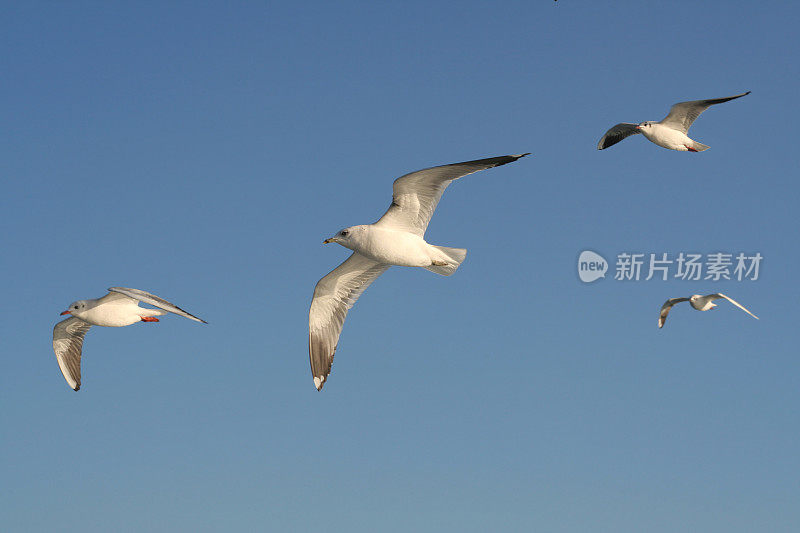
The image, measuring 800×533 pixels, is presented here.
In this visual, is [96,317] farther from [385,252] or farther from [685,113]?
[685,113]

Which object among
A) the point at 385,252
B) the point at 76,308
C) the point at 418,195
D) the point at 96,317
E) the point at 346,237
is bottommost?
the point at 96,317

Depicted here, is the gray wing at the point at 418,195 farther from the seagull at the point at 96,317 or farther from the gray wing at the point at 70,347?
the gray wing at the point at 70,347

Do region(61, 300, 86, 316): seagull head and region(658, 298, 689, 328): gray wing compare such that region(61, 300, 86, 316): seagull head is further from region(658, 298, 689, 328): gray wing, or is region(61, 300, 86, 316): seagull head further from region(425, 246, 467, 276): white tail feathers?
region(658, 298, 689, 328): gray wing

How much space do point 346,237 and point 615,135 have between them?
43.0 feet

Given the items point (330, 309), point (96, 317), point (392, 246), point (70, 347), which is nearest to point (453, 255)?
point (392, 246)

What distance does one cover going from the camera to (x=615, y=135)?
26.6 metres

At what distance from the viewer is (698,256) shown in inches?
1000

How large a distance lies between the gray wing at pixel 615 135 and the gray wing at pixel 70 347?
56.6 feet

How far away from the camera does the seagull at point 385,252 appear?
16031mm

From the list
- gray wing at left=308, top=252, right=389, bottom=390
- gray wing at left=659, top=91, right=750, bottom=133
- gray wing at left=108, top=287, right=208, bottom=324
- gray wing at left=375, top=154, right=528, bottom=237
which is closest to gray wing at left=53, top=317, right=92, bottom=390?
gray wing at left=108, top=287, right=208, bottom=324

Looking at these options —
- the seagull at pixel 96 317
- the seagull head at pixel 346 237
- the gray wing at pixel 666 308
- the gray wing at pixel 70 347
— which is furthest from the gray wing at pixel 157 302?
the gray wing at pixel 666 308

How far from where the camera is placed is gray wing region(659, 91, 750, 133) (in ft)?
79.2

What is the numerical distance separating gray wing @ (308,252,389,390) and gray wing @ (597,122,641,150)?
1099 cm

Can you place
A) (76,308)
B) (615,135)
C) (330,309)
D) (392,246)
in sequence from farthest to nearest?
(615,135) < (76,308) < (330,309) < (392,246)
